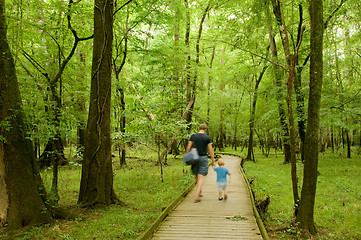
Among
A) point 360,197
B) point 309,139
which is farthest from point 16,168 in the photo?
point 360,197

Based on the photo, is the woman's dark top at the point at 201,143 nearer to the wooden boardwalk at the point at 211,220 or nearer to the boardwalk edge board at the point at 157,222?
the wooden boardwalk at the point at 211,220

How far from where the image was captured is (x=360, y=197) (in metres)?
10.1

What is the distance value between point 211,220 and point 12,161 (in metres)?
4.66

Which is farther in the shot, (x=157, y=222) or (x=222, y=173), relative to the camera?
(x=222, y=173)

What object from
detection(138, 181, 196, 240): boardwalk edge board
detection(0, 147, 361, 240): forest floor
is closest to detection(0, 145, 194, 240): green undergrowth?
detection(0, 147, 361, 240): forest floor

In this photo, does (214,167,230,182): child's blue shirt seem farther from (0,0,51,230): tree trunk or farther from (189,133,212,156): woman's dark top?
(0,0,51,230): tree trunk

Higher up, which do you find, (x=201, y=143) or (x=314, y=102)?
(x=314, y=102)

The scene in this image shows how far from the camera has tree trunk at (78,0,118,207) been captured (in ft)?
23.1

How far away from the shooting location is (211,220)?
5734 mm

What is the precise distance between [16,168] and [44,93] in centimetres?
329

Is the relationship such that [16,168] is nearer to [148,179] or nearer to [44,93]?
[44,93]

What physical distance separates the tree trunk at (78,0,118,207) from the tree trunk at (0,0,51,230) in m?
1.65

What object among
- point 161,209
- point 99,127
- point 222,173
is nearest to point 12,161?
point 99,127

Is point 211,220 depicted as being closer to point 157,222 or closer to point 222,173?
point 157,222
